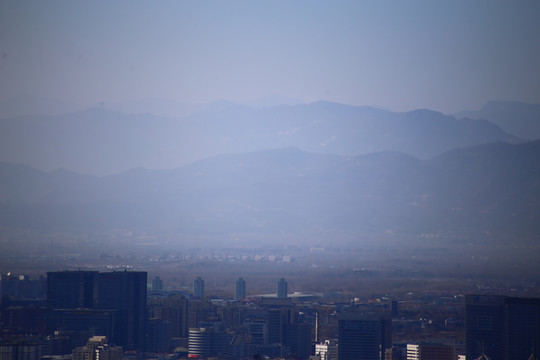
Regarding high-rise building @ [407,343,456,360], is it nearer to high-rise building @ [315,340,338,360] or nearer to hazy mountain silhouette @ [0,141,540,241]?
high-rise building @ [315,340,338,360]

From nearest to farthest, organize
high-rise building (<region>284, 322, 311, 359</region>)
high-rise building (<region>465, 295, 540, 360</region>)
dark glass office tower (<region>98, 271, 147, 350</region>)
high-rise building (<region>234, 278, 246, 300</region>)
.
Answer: high-rise building (<region>465, 295, 540, 360</region>) → high-rise building (<region>284, 322, 311, 359</region>) → dark glass office tower (<region>98, 271, 147, 350</region>) → high-rise building (<region>234, 278, 246, 300</region>)

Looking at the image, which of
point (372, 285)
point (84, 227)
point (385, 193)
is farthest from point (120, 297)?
point (385, 193)

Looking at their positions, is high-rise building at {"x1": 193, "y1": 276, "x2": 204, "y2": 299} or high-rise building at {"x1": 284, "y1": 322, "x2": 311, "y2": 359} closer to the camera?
high-rise building at {"x1": 284, "y1": 322, "x2": 311, "y2": 359}

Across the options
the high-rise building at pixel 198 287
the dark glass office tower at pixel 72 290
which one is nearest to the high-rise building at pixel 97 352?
the dark glass office tower at pixel 72 290

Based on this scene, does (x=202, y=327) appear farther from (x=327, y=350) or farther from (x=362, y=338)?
(x=362, y=338)

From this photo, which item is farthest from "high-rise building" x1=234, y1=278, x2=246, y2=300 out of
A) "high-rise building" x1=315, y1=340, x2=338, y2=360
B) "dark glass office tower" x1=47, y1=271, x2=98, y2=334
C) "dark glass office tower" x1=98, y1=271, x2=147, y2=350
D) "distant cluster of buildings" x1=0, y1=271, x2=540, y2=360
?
"high-rise building" x1=315, y1=340, x2=338, y2=360

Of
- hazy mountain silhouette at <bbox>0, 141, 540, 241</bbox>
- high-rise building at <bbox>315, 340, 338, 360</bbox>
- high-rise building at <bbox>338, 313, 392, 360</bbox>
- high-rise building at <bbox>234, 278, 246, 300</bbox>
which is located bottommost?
high-rise building at <bbox>315, 340, 338, 360</bbox>

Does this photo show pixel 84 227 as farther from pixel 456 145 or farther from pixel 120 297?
pixel 456 145
